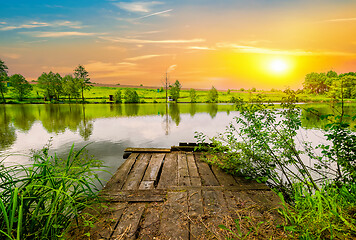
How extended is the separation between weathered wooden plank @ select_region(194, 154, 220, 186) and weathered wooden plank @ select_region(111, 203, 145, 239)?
70.9 inches

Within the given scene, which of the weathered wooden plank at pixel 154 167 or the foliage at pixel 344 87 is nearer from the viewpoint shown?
the foliage at pixel 344 87

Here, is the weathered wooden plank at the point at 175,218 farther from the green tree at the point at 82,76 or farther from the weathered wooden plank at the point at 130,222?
the green tree at the point at 82,76

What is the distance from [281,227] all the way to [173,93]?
75353 millimetres

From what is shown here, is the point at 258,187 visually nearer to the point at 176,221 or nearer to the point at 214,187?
the point at 214,187

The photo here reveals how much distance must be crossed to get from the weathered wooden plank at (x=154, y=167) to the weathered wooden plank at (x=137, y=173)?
6.1 inches

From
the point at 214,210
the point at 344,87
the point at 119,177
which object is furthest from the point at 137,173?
the point at 344,87

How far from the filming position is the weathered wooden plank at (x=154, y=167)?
15.3 feet

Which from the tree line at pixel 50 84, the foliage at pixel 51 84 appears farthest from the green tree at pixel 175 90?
the foliage at pixel 51 84

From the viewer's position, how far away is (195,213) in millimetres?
3010

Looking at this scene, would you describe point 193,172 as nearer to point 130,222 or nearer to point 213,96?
point 130,222

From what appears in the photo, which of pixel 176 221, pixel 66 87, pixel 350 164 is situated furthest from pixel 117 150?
pixel 66 87

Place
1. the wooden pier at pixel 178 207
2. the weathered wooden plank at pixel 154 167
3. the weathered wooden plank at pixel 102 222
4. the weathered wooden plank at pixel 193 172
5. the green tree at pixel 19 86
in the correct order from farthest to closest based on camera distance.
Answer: the green tree at pixel 19 86 < the weathered wooden plank at pixel 154 167 < the weathered wooden plank at pixel 193 172 < the wooden pier at pixel 178 207 < the weathered wooden plank at pixel 102 222

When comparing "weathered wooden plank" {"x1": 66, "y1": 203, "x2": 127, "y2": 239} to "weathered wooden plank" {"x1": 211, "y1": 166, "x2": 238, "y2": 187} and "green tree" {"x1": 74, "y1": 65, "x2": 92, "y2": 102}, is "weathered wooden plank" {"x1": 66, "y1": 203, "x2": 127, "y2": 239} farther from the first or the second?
"green tree" {"x1": 74, "y1": 65, "x2": 92, "y2": 102}

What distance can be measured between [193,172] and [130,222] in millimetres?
2578
